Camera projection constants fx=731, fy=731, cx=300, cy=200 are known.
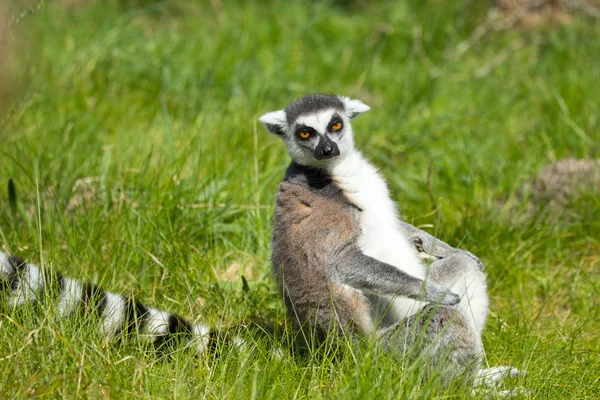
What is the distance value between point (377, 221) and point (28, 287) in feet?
4.51

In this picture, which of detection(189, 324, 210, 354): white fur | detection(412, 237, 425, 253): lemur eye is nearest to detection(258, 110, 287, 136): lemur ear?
detection(412, 237, 425, 253): lemur eye

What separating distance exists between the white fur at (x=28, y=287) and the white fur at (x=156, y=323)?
42 cm

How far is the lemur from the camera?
2.72 metres

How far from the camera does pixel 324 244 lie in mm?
2854

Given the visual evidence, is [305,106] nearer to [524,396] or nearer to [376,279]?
[376,279]

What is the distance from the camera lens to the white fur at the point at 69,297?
105 inches

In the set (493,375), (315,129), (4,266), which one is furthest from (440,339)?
(4,266)

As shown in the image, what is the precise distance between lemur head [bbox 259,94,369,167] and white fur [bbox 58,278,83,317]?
3.46 feet

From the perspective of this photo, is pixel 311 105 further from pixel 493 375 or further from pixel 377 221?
pixel 493 375

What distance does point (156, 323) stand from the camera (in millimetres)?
2842

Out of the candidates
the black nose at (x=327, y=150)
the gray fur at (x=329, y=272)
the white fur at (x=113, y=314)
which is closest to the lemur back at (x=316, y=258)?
the gray fur at (x=329, y=272)

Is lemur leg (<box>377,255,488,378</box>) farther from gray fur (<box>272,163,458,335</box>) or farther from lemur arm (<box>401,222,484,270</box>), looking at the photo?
lemur arm (<box>401,222,484,270</box>)

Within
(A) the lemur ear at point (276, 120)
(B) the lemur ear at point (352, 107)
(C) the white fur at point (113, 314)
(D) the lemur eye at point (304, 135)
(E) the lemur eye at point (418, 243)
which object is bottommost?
(C) the white fur at point (113, 314)

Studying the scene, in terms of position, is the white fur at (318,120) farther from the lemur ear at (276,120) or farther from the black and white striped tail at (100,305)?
the black and white striped tail at (100,305)
